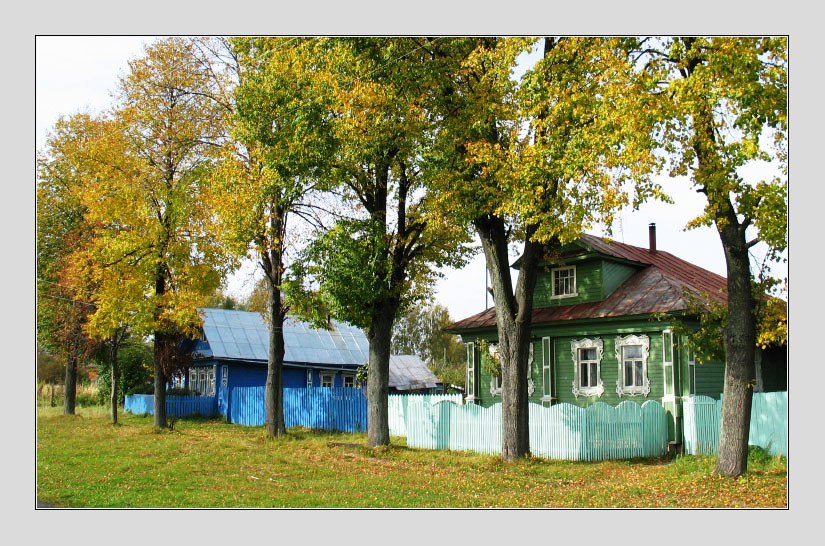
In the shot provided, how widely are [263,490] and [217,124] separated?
51.5 ft

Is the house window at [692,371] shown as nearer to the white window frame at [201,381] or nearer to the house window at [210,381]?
the house window at [210,381]

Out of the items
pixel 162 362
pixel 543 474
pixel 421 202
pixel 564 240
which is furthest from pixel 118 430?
pixel 564 240

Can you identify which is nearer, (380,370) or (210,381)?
(380,370)

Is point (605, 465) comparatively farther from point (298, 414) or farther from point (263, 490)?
point (298, 414)

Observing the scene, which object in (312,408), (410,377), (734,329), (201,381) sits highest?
(734,329)

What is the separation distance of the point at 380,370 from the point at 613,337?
7.20 meters

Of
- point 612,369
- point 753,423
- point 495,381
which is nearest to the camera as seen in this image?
point 753,423

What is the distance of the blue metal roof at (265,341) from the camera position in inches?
1475

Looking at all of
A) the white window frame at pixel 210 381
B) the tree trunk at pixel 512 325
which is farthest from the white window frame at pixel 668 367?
the white window frame at pixel 210 381

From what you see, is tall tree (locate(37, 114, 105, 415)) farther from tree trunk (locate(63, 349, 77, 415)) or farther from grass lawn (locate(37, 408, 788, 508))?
grass lawn (locate(37, 408, 788, 508))

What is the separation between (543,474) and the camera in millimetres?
16672

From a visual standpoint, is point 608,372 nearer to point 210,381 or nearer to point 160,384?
point 160,384

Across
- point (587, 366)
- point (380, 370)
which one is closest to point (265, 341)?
point (380, 370)

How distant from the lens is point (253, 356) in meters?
37.6
